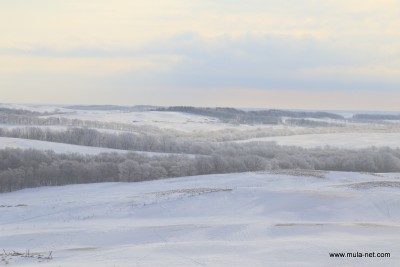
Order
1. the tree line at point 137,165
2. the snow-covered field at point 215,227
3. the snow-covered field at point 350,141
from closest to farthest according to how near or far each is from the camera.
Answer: the snow-covered field at point 215,227
the tree line at point 137,165
the snow-covered field at point 350,141

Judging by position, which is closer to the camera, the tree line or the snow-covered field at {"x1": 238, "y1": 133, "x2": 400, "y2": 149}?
the tree line

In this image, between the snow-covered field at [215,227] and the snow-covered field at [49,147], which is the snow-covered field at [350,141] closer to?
the snow-covered field at [49,147]

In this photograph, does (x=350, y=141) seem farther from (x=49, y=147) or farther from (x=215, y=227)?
(x=215, y=227)

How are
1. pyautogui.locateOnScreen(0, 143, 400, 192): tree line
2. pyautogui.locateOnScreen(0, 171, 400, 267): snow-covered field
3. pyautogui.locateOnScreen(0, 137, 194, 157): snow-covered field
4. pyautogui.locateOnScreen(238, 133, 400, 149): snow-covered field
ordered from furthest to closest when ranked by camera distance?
pyautogui.locateOnScreen(238, 133, 400, 149): snow-covered field, pyautogui.locateOnScreen(0, 137, 194, 157): snow-covered field, pyautogui.locateOnScreen(0, 143, 400, 192): tree line, pyautogui.locateOnScreen(0, 171, 400, 267): snow-covered field

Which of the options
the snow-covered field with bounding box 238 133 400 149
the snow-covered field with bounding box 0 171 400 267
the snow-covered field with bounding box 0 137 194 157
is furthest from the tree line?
the snow-covered field with bounding box 238 133 400 149

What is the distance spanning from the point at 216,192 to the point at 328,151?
190 feet

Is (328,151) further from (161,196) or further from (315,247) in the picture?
(315,247)

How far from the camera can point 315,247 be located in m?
22.3

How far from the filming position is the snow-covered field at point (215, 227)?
68.3ft

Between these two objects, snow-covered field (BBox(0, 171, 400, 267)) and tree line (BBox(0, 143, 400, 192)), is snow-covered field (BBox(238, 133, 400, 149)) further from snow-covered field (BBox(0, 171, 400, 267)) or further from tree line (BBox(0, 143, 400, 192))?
snow-covered field (BBox(0, 171, 400, 267))

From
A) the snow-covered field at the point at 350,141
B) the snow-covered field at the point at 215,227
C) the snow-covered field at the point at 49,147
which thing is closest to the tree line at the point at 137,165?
the snow-covered field at the point at 49,147

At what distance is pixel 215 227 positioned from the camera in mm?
29766

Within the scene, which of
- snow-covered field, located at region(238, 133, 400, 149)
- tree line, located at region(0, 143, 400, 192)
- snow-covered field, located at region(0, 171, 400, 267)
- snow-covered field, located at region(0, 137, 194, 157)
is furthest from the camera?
snow-covered field, located at region(238, 133, 400, 149)

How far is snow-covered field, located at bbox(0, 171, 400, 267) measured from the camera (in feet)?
68.3
